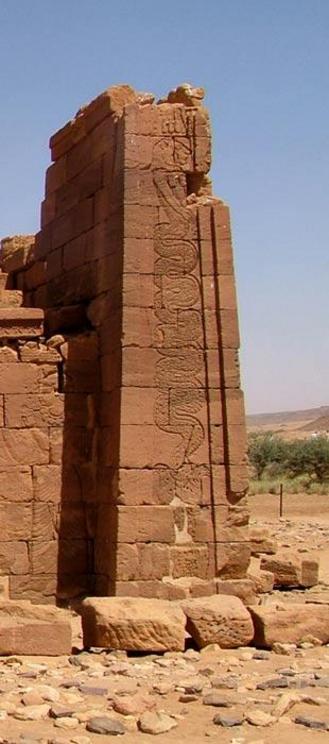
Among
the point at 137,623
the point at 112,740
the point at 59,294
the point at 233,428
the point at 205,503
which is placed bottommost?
the point at 112,740

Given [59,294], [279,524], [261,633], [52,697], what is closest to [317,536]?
[279,524]

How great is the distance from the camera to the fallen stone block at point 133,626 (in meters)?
8.22

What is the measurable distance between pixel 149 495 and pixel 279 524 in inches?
535

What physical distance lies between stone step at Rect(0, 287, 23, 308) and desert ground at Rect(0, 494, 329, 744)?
5.10m

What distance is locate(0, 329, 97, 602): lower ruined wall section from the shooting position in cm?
1069

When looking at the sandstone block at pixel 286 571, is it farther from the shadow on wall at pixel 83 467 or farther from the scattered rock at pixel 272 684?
the scattered rock at pixel 272 684

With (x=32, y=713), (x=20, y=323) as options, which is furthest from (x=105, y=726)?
(x=20, y=323)

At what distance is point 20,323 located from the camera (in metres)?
11.2

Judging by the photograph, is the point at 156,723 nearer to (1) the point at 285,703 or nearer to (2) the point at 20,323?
(1) the point at 285,703

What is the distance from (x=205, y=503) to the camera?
34.4 ft

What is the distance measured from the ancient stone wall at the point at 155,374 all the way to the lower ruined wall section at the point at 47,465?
0.02 metres

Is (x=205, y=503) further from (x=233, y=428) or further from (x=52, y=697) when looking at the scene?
(x=52, y=697)

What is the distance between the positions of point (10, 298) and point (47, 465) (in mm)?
2864

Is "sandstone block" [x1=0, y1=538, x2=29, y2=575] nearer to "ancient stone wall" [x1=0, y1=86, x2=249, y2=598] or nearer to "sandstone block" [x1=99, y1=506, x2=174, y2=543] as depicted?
"ancient stone wall" [x1=0, y1=86, x2=249, y2=598]
